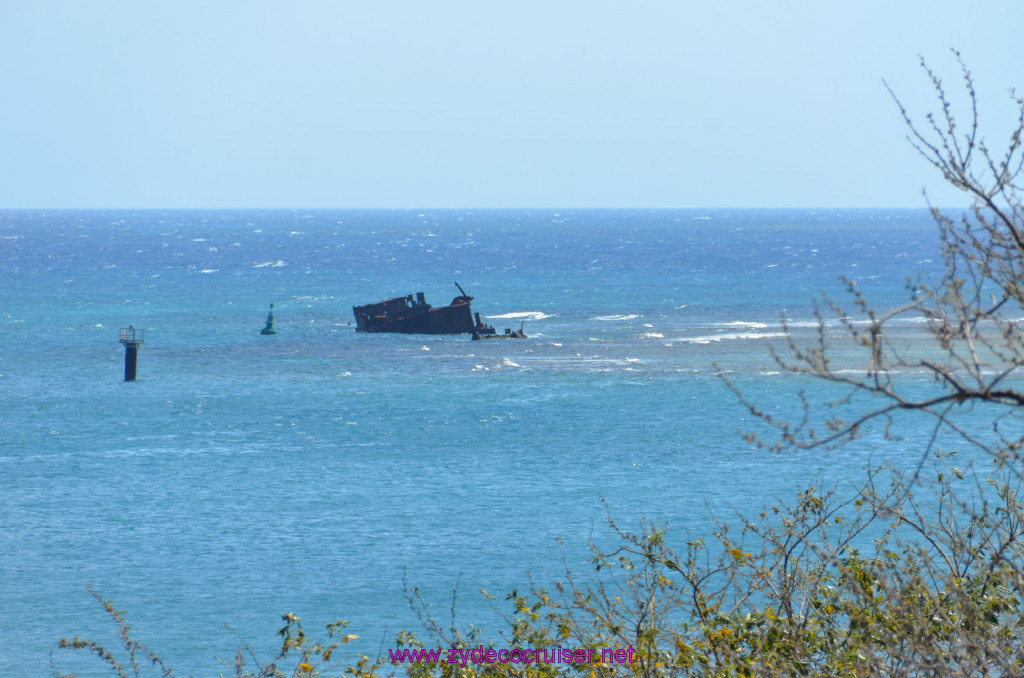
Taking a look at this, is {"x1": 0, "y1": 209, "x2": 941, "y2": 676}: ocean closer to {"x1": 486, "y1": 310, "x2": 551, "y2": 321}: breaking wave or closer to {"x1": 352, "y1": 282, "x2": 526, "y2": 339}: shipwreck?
{"x1": 486, "y1": 310, "x2": 551, "y2": 321}: breaking wave

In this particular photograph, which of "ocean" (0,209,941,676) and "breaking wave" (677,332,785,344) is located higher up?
"breaking wave" (677,332,785,344)

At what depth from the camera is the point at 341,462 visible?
33.7 meters

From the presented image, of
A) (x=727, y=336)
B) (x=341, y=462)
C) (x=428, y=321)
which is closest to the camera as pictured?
(x=341, y=462)

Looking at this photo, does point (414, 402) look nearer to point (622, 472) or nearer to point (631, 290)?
point (622, 472)

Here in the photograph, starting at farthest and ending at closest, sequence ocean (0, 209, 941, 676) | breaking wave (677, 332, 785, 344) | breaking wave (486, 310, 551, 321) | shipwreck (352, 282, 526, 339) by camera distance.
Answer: breaking wave (486, 310, 551, 321) → shipwreck (352, 282, 526, 339) → breaking wave (677, 332, 785, 344) → ocean (0, 209, 941, 676)

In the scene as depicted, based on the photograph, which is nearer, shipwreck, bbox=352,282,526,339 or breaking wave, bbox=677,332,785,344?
breaking wave, bbox=677,332,785,344

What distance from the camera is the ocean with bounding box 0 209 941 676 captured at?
21938 mm

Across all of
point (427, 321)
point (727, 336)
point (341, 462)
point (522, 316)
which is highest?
point (727, 336)

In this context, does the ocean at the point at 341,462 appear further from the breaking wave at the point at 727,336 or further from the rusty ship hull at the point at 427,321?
the rusty ship hull at the point at 427,321

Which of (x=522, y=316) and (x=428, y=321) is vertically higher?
(x=428, y=321)

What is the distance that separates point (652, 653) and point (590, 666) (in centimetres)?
50

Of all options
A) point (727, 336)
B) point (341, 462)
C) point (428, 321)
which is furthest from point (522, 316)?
point (341, 462)

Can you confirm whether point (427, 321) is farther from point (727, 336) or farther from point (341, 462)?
point (341, 462)

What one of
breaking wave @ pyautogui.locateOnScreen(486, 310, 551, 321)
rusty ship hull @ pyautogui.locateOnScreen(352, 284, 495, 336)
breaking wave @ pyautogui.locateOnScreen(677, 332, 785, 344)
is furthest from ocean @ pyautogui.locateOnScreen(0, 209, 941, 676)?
rusty ship hull @ pyautogui.locateOnScreen(352, 284, 495, 336)
